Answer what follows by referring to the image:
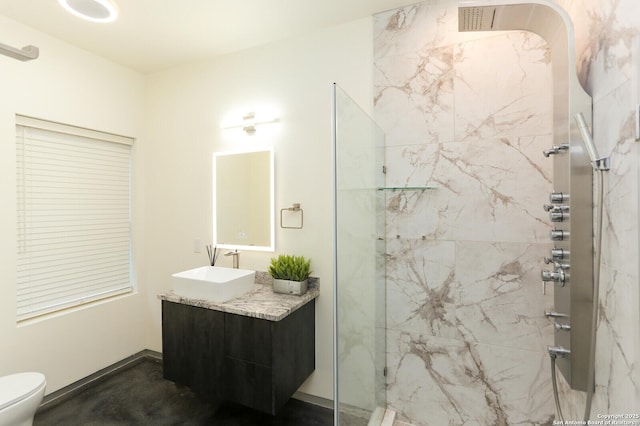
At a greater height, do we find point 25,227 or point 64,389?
point 25,227

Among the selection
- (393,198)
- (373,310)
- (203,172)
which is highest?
(203,172)

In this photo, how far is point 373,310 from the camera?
1809mm

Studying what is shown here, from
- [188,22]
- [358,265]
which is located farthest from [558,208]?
[188,22]

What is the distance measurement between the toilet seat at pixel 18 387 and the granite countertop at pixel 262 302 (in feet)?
2.51

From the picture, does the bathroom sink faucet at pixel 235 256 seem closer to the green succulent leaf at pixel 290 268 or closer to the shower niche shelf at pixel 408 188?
the green succulent leaf at pixel 290 268

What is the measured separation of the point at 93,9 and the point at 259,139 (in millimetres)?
1279

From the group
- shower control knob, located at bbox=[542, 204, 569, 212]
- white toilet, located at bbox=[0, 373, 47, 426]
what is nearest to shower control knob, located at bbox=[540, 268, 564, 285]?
shower control knob, located at bbox=[542, 204, 569, 212]

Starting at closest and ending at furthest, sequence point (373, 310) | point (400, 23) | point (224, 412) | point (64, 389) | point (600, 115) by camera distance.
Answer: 1. point (600, 115)
2. point (373, 310)
3. point (400, 23)
4. point (224, 412)
5. point (64, 389)

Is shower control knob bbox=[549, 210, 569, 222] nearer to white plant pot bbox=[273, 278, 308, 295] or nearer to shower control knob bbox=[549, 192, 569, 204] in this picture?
shower control knob bbox=[549, 192, 569, 204]

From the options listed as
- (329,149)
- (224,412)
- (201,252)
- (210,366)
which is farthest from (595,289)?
(201,252)

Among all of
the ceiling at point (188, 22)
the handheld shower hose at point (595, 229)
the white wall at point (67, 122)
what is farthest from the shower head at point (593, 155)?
the white wall at point (67, 122)

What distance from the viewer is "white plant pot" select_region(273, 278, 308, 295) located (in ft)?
A: 7.00

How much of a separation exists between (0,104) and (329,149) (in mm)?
2222

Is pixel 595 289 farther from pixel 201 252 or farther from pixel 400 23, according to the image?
pixel 201 252
